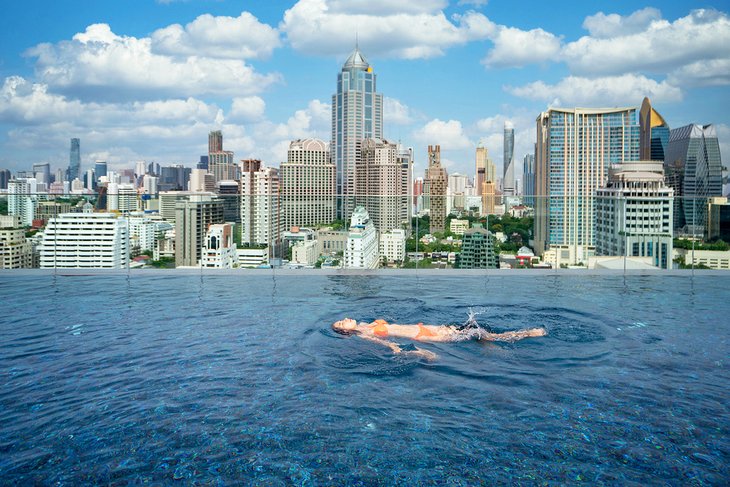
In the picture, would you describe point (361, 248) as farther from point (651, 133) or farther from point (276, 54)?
point (651, 133)

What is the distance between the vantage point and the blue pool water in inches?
125

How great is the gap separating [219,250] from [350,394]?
622cm

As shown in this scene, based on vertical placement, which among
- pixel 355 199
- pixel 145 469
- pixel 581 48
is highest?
pixel 581 48

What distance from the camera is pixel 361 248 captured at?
1008cm

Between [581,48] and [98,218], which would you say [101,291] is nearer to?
[98,218]

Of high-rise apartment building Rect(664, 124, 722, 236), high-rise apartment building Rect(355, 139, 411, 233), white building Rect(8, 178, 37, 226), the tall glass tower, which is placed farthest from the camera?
the tall glass tower

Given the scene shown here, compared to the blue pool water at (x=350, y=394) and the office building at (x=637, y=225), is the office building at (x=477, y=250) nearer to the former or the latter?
the office building at (x=637, y=225)

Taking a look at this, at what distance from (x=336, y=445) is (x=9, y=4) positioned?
43.3 m

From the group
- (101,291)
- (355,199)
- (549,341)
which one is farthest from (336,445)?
(355,199)

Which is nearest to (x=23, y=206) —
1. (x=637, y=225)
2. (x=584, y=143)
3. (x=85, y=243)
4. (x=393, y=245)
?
(x=85, y=243)

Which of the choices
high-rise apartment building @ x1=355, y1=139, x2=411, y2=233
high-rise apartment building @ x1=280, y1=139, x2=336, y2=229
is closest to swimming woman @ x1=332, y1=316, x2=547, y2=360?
high-rise apartment building @ x1=280, y1=139, x2=336, y2=229

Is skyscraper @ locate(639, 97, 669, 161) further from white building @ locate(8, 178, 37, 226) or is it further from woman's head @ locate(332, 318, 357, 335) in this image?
woman's head @ locate(332, 318, 357, 335)

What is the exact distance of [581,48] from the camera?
4416cm

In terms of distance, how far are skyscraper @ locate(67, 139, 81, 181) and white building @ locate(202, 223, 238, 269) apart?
103 metres
